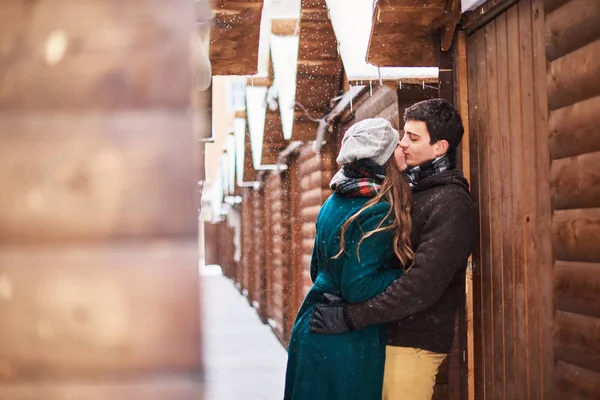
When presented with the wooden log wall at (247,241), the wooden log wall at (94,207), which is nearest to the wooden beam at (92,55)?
the wooden log wall at (94,207)

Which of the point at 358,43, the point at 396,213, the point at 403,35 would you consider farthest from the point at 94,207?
the point at 358,43

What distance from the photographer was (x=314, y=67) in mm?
7902

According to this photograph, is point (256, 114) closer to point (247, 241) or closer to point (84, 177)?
point (247, 241)

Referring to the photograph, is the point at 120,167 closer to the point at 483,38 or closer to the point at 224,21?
the point at 483,38

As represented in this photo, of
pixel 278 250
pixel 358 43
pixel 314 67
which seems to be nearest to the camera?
pixel 358 43

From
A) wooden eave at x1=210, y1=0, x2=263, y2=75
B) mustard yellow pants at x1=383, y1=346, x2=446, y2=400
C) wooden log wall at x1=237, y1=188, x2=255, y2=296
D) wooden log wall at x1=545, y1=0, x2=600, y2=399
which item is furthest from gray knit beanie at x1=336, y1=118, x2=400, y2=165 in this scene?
wooden log wall at x1=237, y1=188, x2=255, y2=296

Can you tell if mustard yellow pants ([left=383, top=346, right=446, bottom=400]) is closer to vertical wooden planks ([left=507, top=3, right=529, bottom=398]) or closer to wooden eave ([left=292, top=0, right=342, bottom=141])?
vertical wooden planks ([left=507, top=3, right=529, bottom=398])

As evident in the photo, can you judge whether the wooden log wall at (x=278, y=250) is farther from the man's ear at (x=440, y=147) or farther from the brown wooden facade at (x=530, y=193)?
the man's ear at (x=440, y=147)

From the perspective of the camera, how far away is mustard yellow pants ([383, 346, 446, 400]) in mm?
3043

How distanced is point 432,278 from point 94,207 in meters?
1.95

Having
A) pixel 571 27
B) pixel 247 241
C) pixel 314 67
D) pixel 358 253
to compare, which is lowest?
pixel 247 241

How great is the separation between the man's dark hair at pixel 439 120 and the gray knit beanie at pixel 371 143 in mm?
240

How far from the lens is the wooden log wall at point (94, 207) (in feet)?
3.89

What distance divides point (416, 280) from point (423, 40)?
1.66 metres
